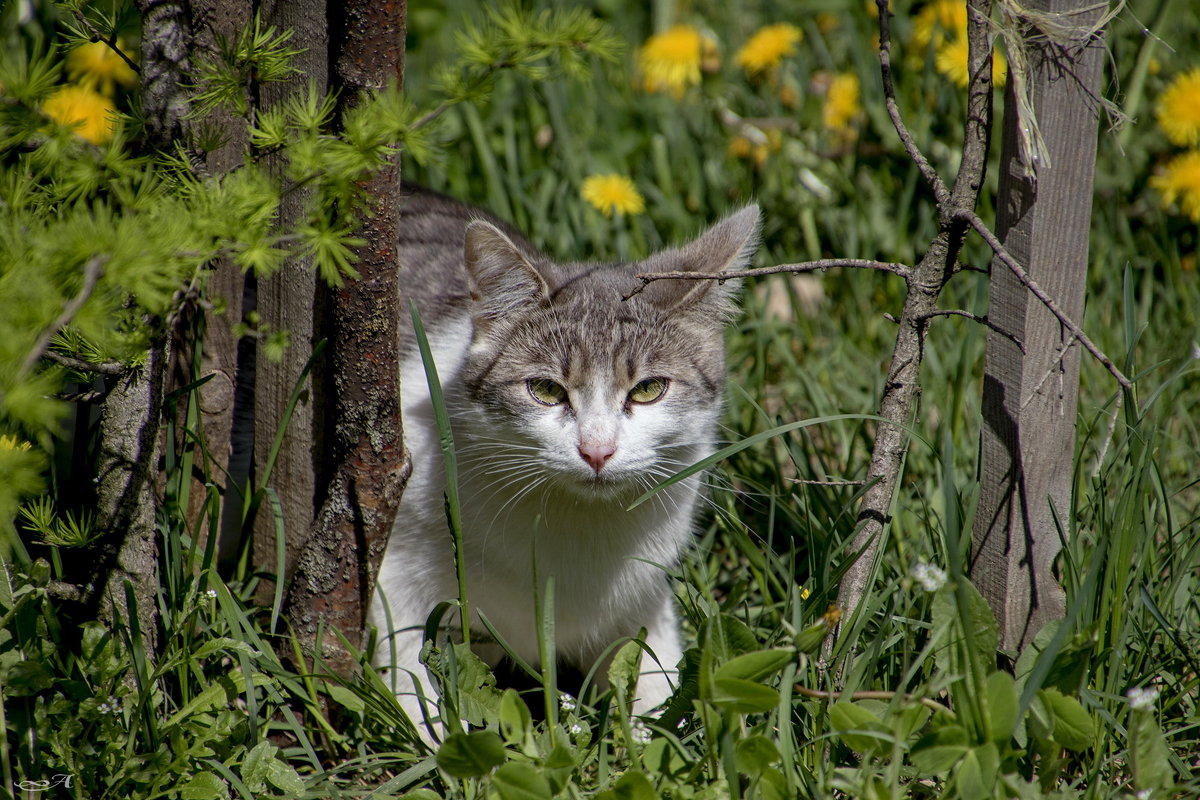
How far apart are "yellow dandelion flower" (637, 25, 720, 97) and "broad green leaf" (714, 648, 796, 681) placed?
256 centimetres

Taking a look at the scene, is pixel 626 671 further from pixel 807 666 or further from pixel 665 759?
pixel 807 666

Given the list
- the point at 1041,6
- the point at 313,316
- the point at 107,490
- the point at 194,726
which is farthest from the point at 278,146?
the point at 1041,6

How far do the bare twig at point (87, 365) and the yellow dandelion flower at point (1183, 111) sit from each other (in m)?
3.06

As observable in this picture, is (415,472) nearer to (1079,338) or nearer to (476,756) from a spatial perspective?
(476,756)

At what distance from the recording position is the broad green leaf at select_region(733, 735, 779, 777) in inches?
54.3

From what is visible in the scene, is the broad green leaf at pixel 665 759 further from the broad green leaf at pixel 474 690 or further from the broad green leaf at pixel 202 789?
the broad green leaf at pixel 202 789

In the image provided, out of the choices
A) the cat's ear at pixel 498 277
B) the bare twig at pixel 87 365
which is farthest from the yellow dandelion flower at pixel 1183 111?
the bare twig at pixel 87 365

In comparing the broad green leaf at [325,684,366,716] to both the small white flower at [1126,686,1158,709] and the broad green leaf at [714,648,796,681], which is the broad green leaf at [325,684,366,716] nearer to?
the broad green leaf at [714,648,796,681]

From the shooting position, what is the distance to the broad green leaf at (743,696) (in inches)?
53.9

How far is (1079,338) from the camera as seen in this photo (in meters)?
1.51

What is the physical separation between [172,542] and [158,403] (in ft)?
0.86

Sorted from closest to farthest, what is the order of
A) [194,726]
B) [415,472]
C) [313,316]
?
[194,726] → [313,316] → [415,472]

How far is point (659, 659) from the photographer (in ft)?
7.20

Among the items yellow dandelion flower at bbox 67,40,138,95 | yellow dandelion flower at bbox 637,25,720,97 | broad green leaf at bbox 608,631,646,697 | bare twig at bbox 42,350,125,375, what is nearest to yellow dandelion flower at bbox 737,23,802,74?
yellow dandelion flower at bbox 637,25,720,97
